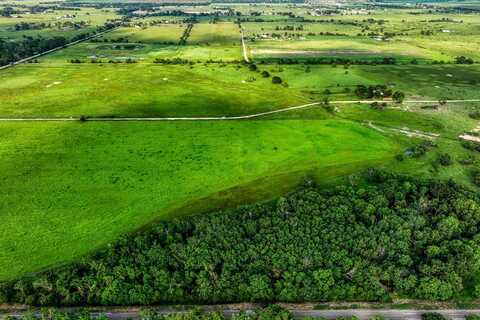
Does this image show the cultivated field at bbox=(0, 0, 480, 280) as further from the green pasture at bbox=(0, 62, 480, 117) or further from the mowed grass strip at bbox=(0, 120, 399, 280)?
the green pasture at bbox=(0, 62, 480, 117)

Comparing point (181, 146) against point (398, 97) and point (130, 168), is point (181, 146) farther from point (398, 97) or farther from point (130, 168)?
point (398, 97)

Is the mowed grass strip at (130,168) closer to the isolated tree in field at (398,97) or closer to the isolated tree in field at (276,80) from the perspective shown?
the isolated tree in field at (398,97)

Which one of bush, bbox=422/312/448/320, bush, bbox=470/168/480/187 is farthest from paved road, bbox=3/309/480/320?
bush, bbox=470/168/480/187

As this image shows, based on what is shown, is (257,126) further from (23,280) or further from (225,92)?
(23,280)

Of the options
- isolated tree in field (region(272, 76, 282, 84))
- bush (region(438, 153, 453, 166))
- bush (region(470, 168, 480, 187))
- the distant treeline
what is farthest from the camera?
isolated tree in field (region(272, 76, 282, 84))

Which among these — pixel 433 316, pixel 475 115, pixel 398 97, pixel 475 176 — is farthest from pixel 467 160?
pixel 433 316

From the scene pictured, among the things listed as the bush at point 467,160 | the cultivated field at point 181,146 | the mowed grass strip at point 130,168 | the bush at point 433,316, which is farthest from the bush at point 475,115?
the bush at point 433,316
